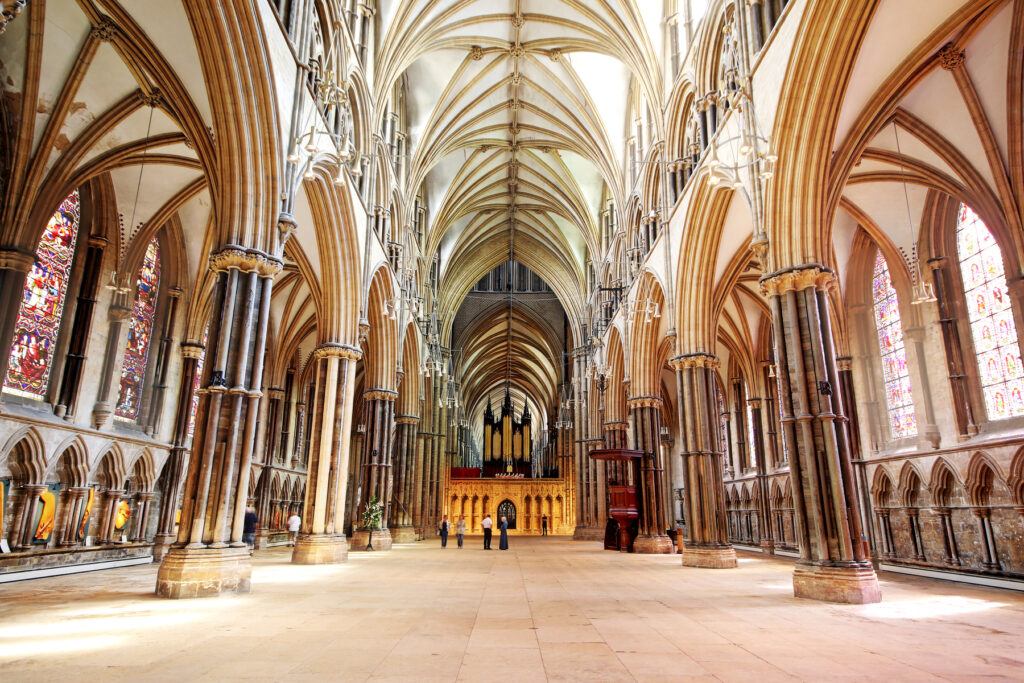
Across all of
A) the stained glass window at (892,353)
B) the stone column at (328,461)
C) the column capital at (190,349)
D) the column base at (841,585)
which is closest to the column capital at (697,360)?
the stained glass window at (892,353)

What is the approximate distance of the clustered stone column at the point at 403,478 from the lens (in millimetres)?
25923

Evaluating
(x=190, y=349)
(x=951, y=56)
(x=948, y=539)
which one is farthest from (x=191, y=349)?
(x=948, y=539)

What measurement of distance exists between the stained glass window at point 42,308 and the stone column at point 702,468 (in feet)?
52.2

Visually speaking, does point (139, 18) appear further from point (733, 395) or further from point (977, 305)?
point (733, 395)

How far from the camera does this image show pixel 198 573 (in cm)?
873

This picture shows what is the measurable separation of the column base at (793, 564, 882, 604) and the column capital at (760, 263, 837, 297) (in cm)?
448

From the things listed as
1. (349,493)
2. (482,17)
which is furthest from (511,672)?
(349,493)

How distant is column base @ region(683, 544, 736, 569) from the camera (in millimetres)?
14773

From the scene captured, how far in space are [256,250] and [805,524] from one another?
9832 mm

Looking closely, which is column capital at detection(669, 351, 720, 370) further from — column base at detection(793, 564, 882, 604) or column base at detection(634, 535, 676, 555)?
column base at detection(793, 564, 882, 604)

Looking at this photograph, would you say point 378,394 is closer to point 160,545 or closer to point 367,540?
point 367,540

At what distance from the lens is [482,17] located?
20750mm

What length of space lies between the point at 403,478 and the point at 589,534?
10232 millimetres

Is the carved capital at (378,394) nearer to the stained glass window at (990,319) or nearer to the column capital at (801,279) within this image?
the column capital at (801,279)
